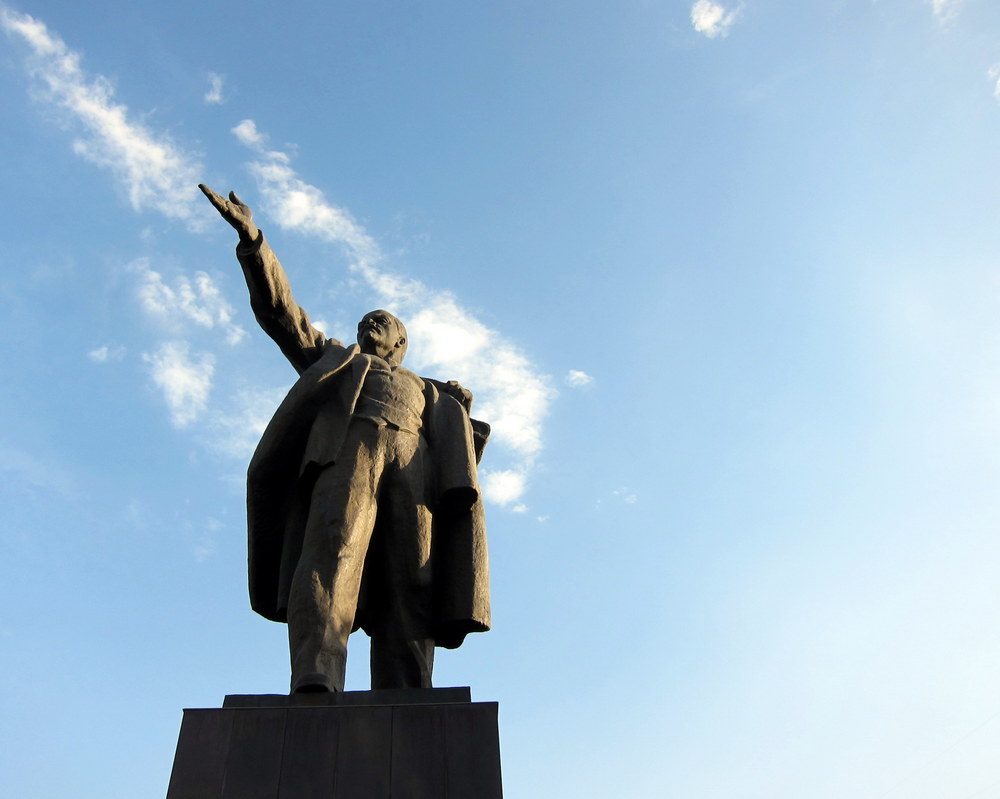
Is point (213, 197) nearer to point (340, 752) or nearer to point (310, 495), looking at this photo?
point (310, 495)

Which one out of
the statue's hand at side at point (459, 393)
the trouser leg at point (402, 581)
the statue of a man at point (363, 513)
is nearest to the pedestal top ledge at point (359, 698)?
the statue of a man at point (363, 513)

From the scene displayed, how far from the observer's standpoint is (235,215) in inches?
271

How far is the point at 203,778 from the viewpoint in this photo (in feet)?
15.4

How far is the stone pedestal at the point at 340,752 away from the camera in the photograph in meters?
4.68

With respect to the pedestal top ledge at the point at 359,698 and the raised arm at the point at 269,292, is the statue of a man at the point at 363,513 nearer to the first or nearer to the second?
the raised arm at the point at 269,292

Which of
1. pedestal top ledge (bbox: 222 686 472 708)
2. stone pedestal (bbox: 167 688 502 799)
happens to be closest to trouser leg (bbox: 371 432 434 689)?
pedestal top ledge (bbox: 222 686 472 708)

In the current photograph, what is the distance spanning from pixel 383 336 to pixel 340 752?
373 cm

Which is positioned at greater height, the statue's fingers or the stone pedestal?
the statue's fingers

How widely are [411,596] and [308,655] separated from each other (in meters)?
0.95

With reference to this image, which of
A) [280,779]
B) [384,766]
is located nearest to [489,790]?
[384,766]

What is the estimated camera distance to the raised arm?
6938mm

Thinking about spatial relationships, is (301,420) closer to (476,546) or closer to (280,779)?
(476,546)

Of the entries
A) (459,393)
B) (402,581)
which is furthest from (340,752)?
(459,393)

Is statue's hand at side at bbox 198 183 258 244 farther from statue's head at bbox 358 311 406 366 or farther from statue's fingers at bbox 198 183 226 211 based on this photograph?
statue's head at bbox 358 311 406 366
